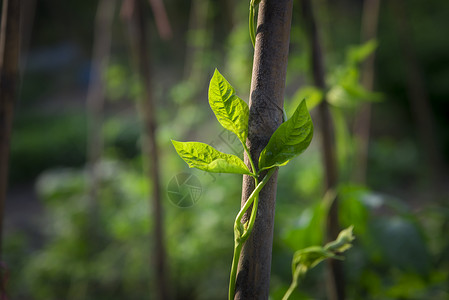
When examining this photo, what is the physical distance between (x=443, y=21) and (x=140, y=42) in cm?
443

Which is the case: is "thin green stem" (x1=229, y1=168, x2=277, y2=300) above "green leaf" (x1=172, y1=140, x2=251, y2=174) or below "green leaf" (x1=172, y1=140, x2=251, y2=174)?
below

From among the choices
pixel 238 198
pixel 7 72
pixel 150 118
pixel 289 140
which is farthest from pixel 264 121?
pixel 238 198

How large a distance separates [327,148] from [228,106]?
43 centimetres

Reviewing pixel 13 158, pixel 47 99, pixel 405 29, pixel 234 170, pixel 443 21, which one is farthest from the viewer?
pixel 47 99

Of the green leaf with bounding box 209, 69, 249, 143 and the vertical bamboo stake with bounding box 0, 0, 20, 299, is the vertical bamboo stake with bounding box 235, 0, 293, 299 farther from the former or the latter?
the vertical bamboo stake with bounding box 0, 0, 20, 299

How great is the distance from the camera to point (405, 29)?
141cm

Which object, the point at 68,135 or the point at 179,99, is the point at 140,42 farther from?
the point at 68,135

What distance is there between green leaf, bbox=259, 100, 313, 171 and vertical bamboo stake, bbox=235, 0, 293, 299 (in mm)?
12

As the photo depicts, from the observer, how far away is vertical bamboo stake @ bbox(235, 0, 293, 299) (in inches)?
10.8

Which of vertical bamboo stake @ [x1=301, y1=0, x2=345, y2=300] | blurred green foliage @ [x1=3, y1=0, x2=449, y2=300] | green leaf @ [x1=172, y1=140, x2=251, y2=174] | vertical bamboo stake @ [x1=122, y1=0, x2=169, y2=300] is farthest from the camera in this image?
vertical bamboo stake @ [x1=122, y1=0, x2=169, y2=300]

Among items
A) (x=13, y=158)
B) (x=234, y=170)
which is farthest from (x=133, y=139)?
(x=234, y=170)

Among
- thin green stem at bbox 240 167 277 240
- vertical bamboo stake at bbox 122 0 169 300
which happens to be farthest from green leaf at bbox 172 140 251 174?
vertical bamboo stake at bbox 122 0 169 300

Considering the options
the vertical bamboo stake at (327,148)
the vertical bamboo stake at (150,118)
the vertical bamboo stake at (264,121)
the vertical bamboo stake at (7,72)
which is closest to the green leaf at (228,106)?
the vertical bamboo stake at (264,121)

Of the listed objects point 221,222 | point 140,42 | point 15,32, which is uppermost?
point 140,42
